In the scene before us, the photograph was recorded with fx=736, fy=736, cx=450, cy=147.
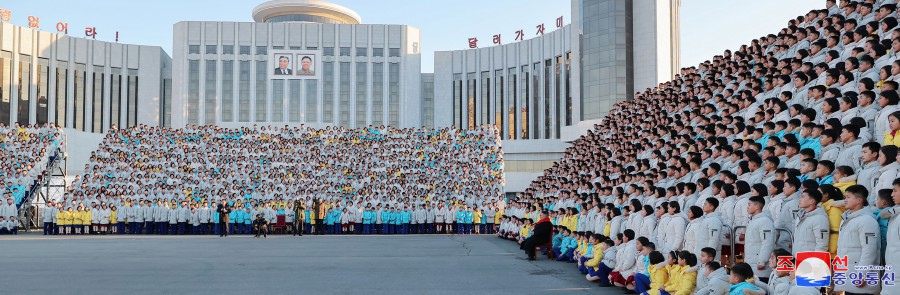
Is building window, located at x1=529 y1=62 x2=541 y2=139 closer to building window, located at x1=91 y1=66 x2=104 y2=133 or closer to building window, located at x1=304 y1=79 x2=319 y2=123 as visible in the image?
building window, located at x1=304 y1=79 x2=319 y2=123

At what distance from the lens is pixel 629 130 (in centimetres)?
2261

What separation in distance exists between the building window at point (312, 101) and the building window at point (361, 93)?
3016 millimetres

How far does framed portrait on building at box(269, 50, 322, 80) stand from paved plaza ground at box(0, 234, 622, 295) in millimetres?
34038

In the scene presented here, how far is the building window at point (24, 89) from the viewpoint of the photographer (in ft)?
161

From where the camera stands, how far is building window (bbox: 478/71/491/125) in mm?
56344

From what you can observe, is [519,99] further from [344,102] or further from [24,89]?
[24,89]

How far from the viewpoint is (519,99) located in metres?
54.5

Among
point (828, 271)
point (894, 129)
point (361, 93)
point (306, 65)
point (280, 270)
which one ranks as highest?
point (306, 65)

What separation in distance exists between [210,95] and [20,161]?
2423 centimetres

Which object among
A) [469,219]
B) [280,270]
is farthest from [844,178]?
[469,219]

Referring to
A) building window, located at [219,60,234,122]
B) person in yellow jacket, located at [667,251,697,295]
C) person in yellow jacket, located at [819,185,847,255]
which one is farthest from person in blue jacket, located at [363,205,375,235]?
building window, located at [219,60,234,122]

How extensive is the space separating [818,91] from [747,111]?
3.21 metres

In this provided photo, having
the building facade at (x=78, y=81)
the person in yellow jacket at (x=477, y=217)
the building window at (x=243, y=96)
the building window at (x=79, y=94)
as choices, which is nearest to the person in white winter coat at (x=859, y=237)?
the person in yellow jacket at (x=477, y=217)

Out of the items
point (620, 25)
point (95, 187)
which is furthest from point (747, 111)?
point (620, 25)
